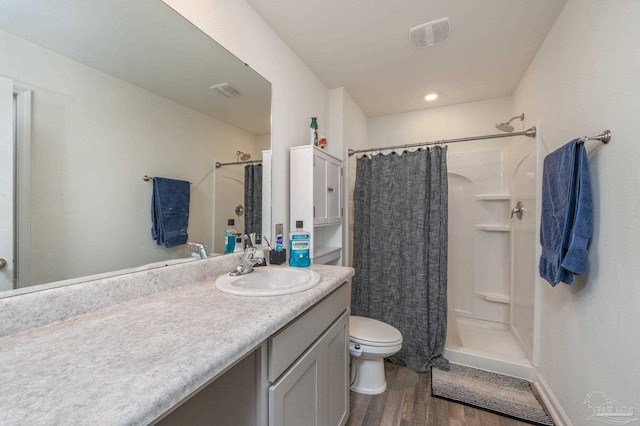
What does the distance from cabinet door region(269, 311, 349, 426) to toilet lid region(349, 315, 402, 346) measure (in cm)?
31

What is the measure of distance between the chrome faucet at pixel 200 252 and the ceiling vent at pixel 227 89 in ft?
2.54

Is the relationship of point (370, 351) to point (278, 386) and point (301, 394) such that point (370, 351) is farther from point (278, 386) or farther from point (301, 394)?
point (278, 386)

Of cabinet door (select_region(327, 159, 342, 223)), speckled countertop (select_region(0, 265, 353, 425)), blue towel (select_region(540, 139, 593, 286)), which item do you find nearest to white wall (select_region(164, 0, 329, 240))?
cabinet door (select_region(327, 159, 342, 223))

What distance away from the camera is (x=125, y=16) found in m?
0.93

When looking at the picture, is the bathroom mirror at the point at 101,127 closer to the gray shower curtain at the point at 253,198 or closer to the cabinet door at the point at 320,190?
the gray shower curtain at the point at 253,198

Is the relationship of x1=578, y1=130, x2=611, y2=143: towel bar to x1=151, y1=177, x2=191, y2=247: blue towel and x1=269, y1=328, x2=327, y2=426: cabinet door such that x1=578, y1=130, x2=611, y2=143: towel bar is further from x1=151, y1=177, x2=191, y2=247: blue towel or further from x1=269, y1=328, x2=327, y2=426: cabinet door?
x1=151, y1=177, x2=191, y2=247: blue towel

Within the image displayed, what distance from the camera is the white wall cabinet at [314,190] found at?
171cm

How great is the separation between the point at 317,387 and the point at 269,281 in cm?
51

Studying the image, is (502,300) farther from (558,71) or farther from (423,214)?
(558,71)

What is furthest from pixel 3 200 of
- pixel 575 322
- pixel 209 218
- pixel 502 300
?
pixel 502 300

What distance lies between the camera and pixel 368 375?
1.73 metres

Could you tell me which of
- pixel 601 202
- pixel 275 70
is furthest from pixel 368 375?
pixel 275 70

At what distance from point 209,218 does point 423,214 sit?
1.56m

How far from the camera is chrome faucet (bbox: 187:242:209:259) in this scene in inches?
46.2
